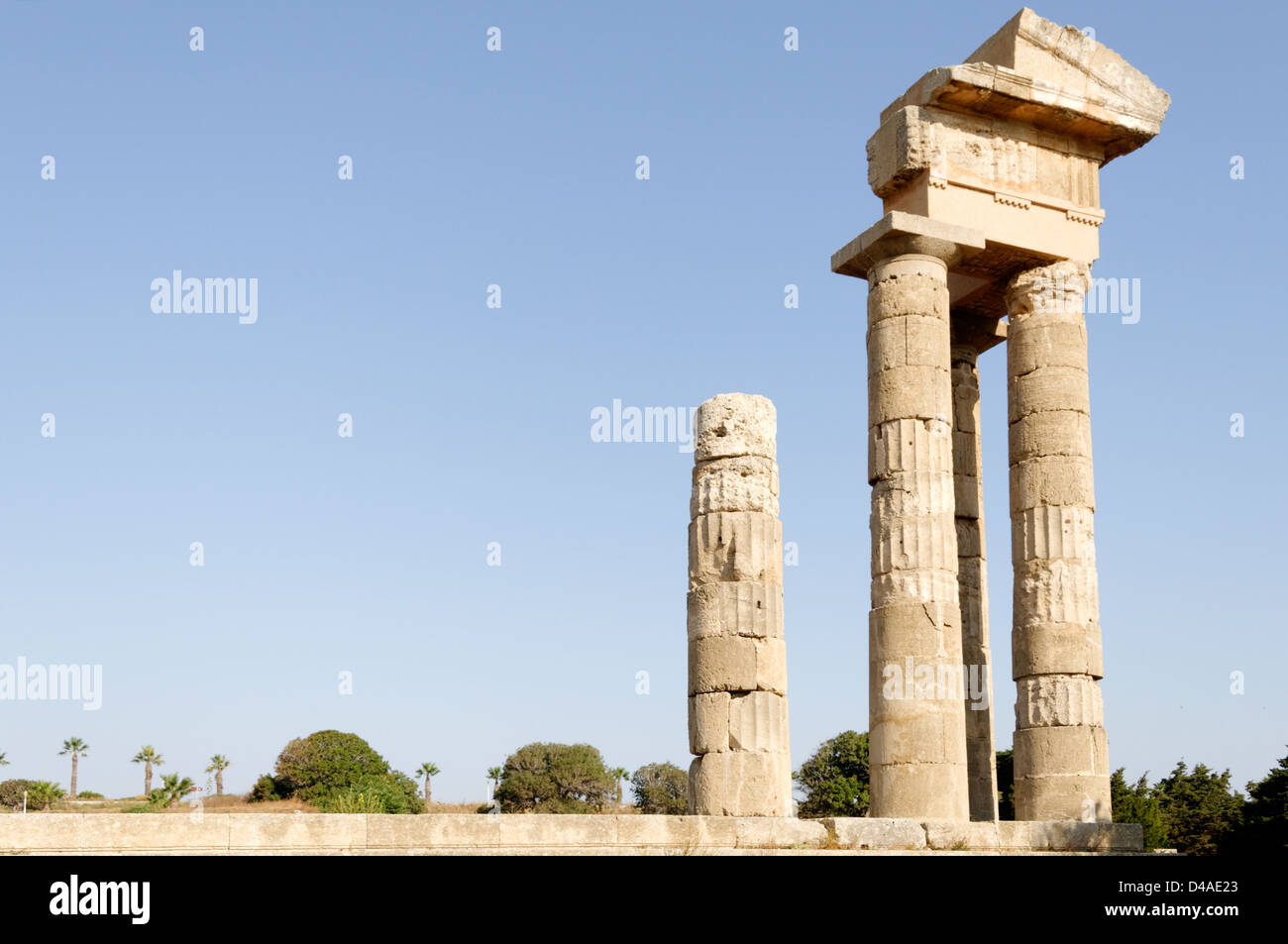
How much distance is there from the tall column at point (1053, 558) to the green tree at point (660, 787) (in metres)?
36.9

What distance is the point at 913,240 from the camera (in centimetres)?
2194

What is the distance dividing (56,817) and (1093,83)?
18811mm

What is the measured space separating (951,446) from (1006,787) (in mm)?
20758

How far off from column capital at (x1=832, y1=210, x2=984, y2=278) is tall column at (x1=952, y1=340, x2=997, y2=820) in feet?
12.5

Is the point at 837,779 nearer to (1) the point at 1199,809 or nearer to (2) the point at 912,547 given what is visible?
(1) the point at 1199,809

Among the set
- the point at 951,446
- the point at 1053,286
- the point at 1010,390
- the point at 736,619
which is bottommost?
the point at 736,619

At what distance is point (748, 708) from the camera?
17.8 m

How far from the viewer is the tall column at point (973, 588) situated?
24.4m

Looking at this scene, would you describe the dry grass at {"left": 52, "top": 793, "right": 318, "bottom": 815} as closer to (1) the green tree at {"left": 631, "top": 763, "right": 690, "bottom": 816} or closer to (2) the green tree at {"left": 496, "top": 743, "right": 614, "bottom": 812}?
(2) the green tree at {"left": 496, "top": 743, "right": 614, "bottom": 812}

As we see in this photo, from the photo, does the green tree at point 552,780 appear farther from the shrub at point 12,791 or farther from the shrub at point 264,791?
the shrub at point 12,791

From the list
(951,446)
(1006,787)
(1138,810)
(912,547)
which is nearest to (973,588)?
(951,446)

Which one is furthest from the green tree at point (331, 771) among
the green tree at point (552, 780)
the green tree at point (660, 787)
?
the green tree at point (660, 787)
